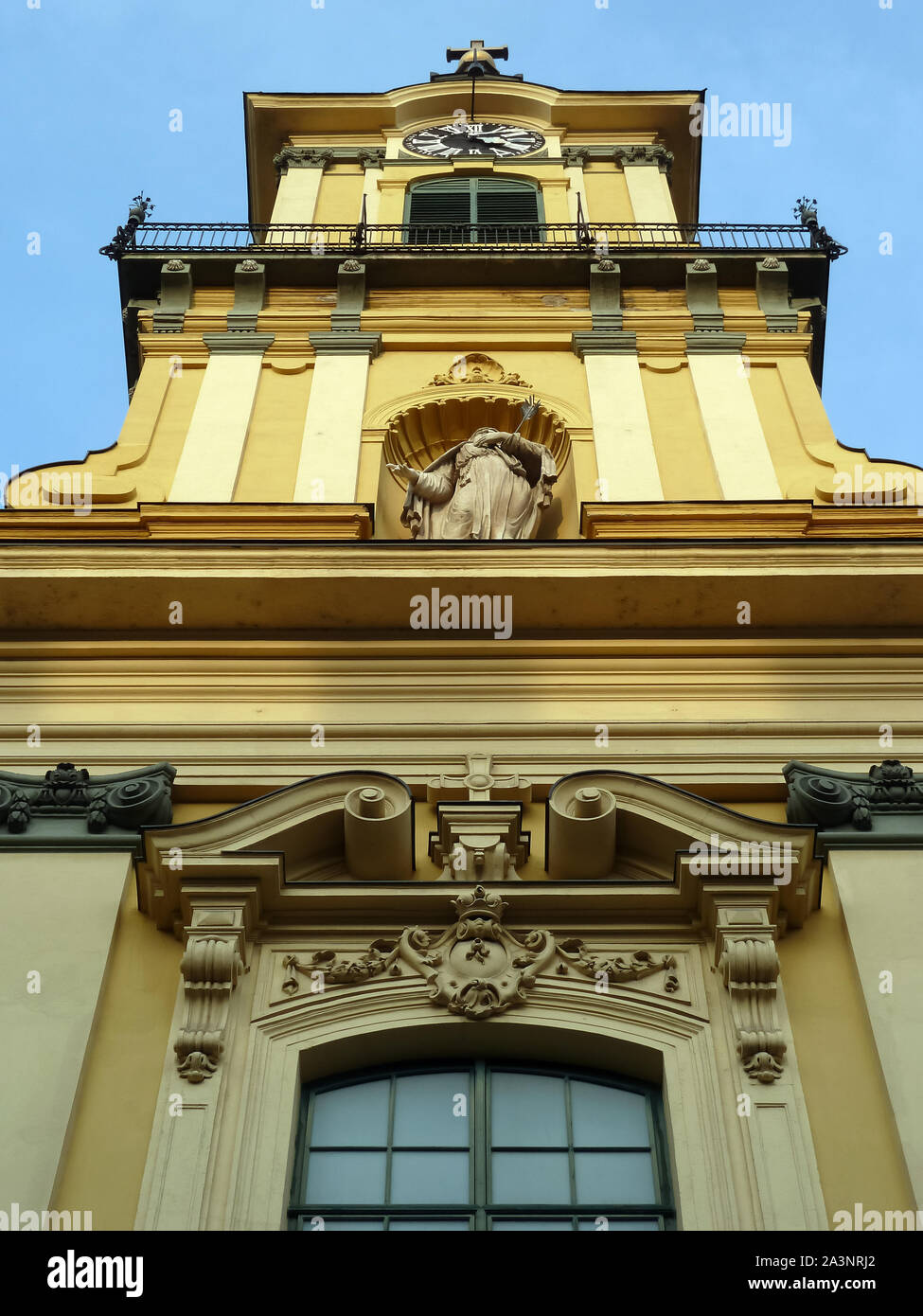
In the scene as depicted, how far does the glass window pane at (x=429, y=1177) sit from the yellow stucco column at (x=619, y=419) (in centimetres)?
689

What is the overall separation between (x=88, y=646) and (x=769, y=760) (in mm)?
4652

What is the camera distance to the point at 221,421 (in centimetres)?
1645

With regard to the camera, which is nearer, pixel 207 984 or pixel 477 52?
pixel 207 984

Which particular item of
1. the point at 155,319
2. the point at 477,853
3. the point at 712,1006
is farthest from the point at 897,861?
the point at 155,319

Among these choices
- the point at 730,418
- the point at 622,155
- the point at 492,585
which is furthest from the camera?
the point at 622,155

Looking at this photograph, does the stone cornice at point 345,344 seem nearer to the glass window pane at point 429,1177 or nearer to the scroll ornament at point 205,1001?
the scroll ornament at point 205,1001

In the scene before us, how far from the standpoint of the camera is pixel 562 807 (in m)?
10.8

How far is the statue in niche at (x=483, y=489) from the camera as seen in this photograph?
15242mm

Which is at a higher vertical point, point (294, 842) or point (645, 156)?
point (645, 156)

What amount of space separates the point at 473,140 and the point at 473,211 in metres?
2.69

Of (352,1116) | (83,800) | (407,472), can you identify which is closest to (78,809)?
(83,800)

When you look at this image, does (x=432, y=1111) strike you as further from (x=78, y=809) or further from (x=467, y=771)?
(x=78, y=809)

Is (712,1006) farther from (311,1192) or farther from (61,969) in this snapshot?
(61,969)

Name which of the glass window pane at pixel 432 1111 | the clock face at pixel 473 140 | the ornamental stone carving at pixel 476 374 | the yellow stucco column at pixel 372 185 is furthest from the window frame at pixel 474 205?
the glass window pane at pixel 432 1111
